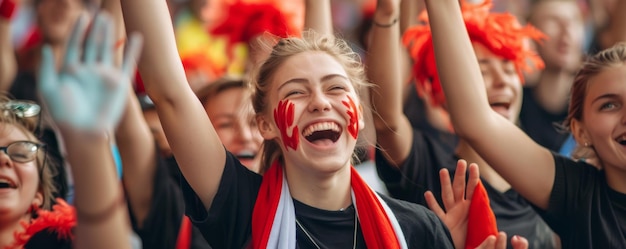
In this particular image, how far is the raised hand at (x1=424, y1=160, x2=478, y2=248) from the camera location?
2.70 metres

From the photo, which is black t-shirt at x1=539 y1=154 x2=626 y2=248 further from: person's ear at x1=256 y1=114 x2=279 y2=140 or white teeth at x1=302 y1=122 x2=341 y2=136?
person's ear at x1=256 y1=114 x2=279 y2=140

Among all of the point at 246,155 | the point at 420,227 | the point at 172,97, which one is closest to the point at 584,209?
the point at 420,227

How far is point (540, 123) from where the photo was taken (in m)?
4.69

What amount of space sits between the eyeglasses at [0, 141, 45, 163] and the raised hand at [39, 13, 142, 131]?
1.14 m

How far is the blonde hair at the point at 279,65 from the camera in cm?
270

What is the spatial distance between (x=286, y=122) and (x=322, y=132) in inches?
4.1

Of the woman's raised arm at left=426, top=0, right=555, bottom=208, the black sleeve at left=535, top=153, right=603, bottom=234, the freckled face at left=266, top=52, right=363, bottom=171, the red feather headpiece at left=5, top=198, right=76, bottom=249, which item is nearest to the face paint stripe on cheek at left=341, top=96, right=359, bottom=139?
the freckled face at left=266, top=52, right=363, bottom=171

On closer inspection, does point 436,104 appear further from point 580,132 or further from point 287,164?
point 287,164

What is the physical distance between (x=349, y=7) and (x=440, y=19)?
5.93 m

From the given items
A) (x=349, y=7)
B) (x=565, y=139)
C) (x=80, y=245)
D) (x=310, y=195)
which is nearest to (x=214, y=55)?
(x=565, y=139)

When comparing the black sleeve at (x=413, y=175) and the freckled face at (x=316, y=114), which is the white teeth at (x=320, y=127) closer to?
the freckled face at (x=316, y=114)

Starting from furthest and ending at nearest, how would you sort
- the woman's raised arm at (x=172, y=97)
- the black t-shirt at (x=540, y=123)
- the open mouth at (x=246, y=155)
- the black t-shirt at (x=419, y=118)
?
the black t-shirt at (x=540, y=123)
the black t-shirt at (x=419, y=118)
the open mouth at (x=246, y=155)
the woman's raised arm at (x=172, y=97)

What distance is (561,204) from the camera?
284 cm

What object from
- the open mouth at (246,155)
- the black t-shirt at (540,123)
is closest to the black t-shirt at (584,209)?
the open mouth at (246,155)
